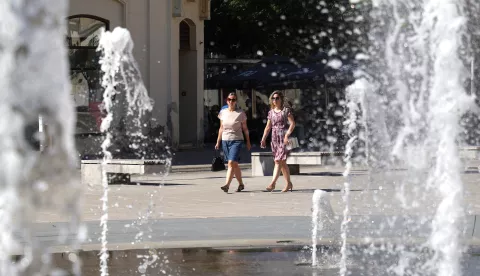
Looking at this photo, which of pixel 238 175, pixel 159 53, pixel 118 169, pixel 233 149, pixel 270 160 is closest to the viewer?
pixel 233 149

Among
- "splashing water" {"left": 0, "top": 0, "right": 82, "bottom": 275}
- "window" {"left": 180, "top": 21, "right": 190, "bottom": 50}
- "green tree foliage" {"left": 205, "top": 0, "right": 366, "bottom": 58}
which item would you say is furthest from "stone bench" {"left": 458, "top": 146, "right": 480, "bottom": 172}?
"splashing water" {"left": 0, "top": 0, "right": 82, "bottom": 275}

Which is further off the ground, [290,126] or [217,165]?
[290,126]

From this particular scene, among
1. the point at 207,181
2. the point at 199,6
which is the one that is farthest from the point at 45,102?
the point at 199,6

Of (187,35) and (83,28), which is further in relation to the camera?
(187,35)

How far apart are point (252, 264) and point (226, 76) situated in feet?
103

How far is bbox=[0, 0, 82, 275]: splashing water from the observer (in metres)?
4.56

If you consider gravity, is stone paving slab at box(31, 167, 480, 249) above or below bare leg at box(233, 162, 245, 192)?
below

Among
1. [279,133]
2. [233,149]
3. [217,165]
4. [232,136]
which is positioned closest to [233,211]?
[233,149]

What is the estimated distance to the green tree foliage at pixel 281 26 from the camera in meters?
41.8

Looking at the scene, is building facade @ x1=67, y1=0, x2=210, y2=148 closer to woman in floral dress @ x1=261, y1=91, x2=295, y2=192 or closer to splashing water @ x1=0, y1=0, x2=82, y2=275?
woman in floral dress @ x1=261, y1=91, x2=295, y2=192

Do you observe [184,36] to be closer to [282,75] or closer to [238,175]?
[282,75]

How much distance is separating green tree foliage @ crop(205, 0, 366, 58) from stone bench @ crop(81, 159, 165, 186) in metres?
21.5

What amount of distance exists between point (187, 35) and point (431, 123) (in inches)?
927

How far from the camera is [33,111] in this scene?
4609 mm
